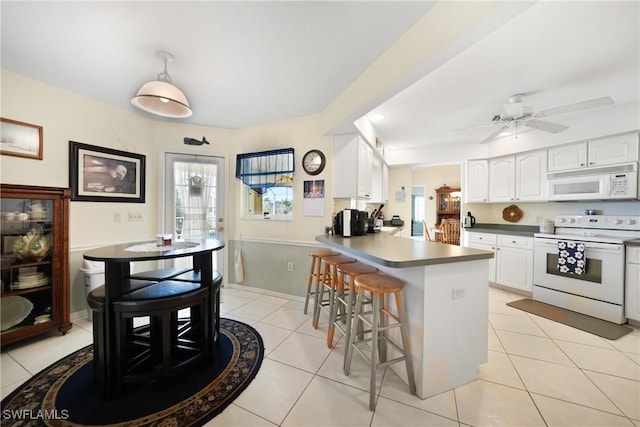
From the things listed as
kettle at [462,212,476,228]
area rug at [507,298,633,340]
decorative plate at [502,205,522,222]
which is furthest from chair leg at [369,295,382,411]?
decorative plate at [502,205,522,222]

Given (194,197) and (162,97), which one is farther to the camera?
(194,197)

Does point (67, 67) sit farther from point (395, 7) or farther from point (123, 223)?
point (395, 7)

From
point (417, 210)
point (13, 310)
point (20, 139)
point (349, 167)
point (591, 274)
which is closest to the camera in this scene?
point (13, 310)

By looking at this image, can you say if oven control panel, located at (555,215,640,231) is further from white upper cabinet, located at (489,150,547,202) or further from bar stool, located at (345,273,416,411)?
bar stool, located at (345,273,416,411)

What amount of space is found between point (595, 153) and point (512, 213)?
1380 mm

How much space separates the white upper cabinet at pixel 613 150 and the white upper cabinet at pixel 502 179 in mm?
897

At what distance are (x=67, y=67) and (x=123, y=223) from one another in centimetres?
165

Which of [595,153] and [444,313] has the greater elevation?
[595,153]

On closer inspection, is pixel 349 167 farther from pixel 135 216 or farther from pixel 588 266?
pixel 588 266

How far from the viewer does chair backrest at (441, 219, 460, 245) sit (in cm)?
680

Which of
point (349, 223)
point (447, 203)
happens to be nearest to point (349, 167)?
point (349, 223)

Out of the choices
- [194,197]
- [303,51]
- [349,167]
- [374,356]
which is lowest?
[374,356]

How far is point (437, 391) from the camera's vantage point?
158cm

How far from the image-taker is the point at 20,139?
2207 millimetres
